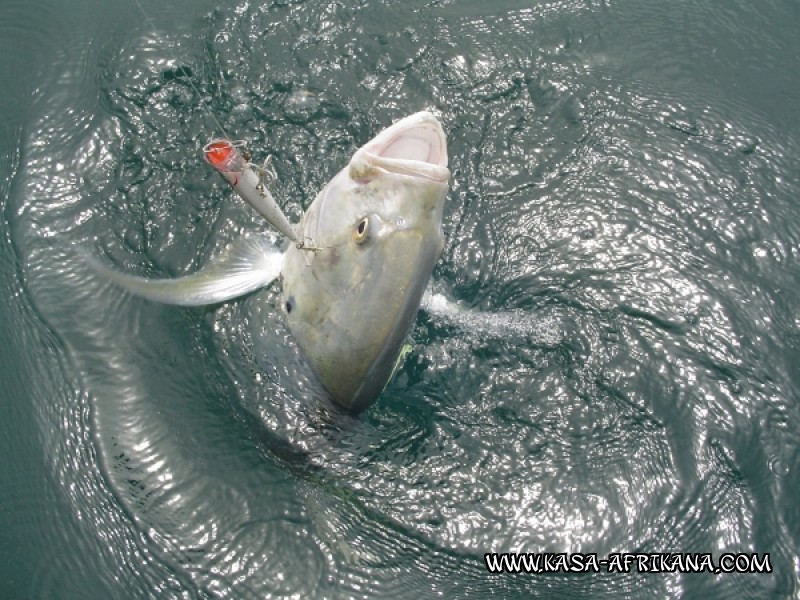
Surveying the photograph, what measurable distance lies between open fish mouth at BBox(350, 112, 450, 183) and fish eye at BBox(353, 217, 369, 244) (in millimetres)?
233

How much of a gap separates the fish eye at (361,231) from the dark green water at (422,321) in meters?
1.16

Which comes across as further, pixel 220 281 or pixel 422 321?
pixel 422 321

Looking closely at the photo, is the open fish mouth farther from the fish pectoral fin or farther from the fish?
the fish pectoral fin

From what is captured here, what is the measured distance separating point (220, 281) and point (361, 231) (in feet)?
4.28

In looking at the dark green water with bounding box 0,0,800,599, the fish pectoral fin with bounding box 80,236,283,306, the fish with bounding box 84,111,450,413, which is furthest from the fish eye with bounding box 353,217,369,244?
the dark green water with bounding box 0,0,800,599

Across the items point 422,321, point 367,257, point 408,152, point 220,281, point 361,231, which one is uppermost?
point 408,152

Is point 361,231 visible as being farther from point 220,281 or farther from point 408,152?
point 220,281

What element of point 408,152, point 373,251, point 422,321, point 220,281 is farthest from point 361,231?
point 422,321

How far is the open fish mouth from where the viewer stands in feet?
11.8

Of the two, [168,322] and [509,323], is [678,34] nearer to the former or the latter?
[509,323]

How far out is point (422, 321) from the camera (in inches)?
204

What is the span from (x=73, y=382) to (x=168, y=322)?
2.43 ft

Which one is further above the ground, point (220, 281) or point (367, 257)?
point (367, 257)

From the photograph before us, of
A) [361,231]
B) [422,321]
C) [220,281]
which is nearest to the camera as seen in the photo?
[361,231]
